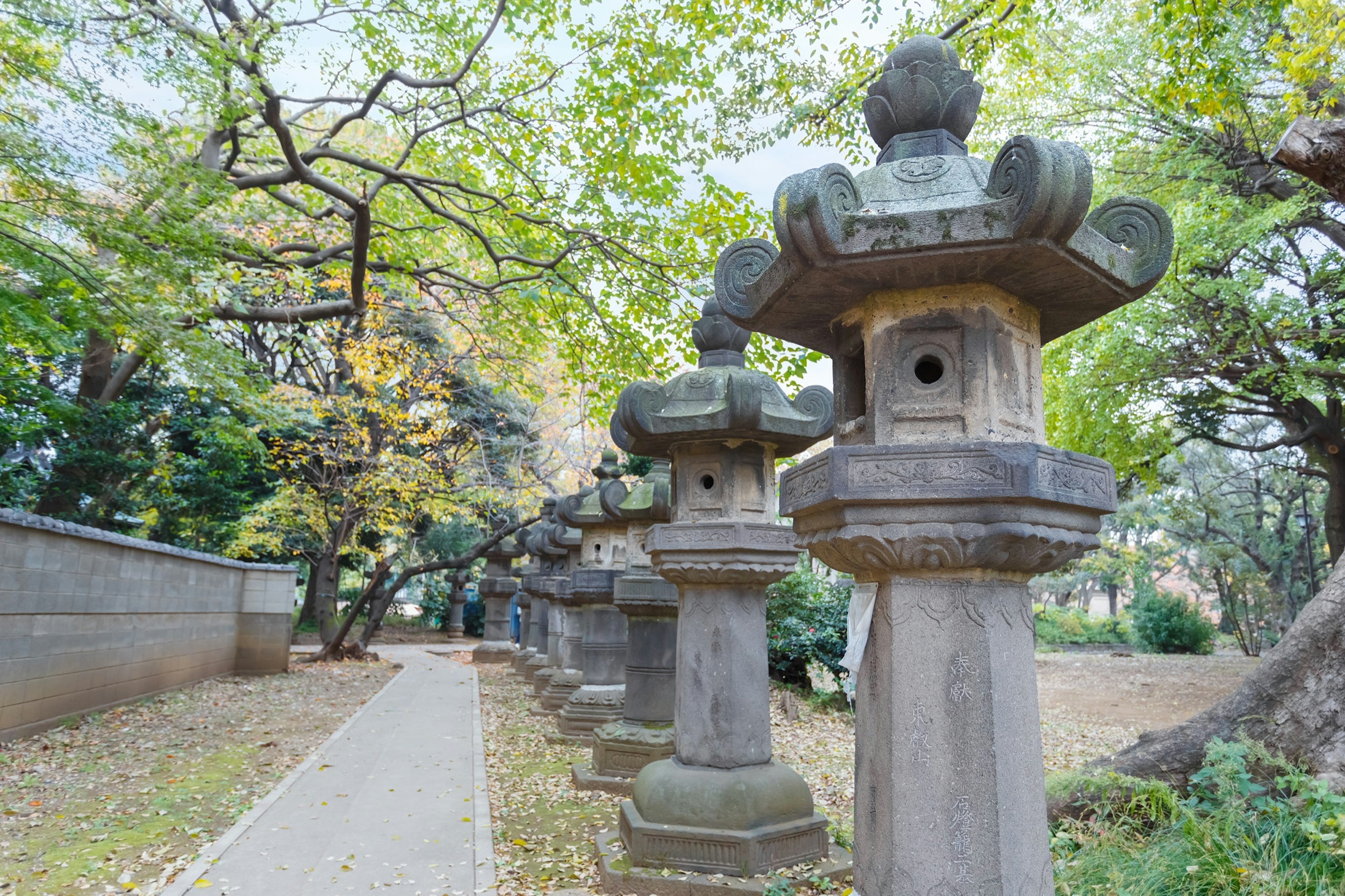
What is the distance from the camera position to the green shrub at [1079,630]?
1094 inches

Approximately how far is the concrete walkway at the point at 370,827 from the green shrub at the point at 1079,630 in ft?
74.9

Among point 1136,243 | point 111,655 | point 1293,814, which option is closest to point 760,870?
point 1293,814

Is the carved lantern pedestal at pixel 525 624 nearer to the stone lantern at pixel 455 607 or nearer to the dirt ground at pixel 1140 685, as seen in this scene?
the dirt ground at pixel 1140 685

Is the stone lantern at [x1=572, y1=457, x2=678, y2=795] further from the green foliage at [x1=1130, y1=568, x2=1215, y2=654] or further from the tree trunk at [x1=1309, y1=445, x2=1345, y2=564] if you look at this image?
the green foliage at [x1=1130, y1=568, x2=1215, y2=654]

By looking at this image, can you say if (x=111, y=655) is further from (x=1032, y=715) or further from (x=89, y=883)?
(x=1032, y=715)

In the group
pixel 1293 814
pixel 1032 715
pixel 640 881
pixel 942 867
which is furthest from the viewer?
pixel 640 881

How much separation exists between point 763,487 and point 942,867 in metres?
3.32

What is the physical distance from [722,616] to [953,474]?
117 inches

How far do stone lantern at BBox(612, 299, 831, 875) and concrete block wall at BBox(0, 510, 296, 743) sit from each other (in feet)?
21.7

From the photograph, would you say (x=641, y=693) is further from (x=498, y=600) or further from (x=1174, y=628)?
(x=1174, y=628)

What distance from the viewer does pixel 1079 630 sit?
29125 mm

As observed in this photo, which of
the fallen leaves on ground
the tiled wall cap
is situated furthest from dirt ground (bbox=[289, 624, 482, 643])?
the fallen leaves on ground

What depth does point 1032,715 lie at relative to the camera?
301cm

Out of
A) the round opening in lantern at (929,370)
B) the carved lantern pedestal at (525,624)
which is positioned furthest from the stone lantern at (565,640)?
the round opening in lantern at (929,370)
